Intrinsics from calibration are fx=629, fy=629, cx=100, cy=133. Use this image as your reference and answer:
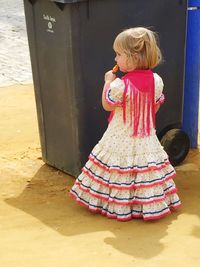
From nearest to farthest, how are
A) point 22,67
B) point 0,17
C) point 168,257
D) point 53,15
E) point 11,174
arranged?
point 168,257 < point 53,15 < point 11,174 < point 22,67 < point 0,17

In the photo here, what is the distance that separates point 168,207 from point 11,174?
1500 millimetres

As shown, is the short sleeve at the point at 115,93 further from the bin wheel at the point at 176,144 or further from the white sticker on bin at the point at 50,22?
the bin wheel at the point at 176,144

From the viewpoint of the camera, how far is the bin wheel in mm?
5289

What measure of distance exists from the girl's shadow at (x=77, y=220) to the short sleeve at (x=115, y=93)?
0.85 metres

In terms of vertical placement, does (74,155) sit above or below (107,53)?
below

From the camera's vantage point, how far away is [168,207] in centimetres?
448

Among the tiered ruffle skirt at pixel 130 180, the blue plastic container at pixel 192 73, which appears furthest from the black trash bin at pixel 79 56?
the tiered ruffle skirt at pixel 130 180

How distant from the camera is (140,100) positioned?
4.23 m

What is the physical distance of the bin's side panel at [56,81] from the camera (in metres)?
4.61

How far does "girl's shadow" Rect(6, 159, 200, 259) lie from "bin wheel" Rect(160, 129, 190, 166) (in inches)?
12.6

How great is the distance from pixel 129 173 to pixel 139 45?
2.91 ft

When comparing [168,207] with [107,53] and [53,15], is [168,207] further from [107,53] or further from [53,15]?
[53,15]

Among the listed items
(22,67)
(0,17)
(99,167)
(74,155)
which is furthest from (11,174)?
(0,17)

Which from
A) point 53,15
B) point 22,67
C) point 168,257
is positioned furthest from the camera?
point 22,67
